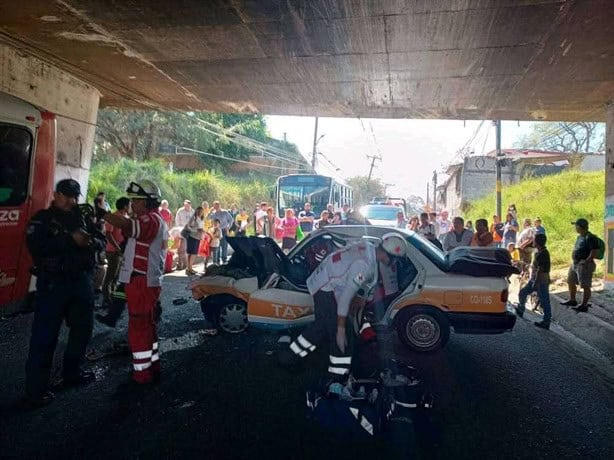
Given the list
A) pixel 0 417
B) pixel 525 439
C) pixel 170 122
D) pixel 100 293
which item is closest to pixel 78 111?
pixel 100 293

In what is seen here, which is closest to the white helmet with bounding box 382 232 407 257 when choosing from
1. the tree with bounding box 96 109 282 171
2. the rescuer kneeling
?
the rescuer kneeling

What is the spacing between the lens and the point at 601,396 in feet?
13.6

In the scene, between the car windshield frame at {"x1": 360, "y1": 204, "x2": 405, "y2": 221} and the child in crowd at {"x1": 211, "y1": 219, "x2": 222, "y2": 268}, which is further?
the car windshield frame at {"x1": 360, "y1": 204, "x2": 405, "y2": 221}

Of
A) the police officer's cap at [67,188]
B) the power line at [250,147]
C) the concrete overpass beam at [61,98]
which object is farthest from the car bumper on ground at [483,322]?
the power line at [250,147]

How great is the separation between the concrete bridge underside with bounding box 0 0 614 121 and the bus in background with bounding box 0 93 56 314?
4.32 ft

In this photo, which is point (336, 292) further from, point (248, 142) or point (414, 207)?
point (414, 207)

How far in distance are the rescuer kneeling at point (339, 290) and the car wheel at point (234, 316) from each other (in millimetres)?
1769

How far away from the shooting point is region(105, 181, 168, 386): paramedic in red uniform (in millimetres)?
4008

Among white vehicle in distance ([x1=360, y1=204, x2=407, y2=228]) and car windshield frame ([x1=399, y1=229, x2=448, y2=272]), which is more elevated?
white vehicle in distance ([x1=360, y1=204, x2=407, y2=228])

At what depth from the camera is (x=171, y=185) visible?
884 inches

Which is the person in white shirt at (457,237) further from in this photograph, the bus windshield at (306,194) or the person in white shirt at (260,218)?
the bus windshield at (306,194)

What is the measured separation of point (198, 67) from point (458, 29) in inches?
Result: 160

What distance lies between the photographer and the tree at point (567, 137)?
131 ft

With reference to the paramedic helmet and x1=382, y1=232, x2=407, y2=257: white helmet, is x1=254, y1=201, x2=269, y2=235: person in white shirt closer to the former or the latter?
the paramedic helmet
